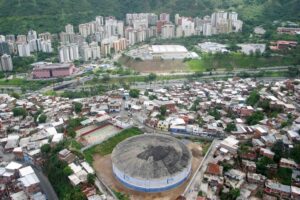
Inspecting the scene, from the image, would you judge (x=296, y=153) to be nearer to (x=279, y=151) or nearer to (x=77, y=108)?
(x=279, y=151)

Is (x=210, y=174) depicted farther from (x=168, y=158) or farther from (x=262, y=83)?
(x=262, y=83)

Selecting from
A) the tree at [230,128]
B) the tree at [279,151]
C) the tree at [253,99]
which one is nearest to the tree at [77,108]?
the tree at [230,128]

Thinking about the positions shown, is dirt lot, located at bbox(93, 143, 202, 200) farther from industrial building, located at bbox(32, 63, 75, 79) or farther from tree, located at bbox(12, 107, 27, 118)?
industrial building, located at bbox(32, 63, 75, 79)

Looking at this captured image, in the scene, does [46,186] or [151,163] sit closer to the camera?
[151,163]

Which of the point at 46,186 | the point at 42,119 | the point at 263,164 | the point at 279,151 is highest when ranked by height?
the point at 42,119

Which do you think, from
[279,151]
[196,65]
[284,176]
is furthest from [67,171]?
[196,65]

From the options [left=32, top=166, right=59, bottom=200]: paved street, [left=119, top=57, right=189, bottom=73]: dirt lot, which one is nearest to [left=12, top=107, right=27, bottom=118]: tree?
[left=32, top=166, right=59, bottom=200]: paved street
